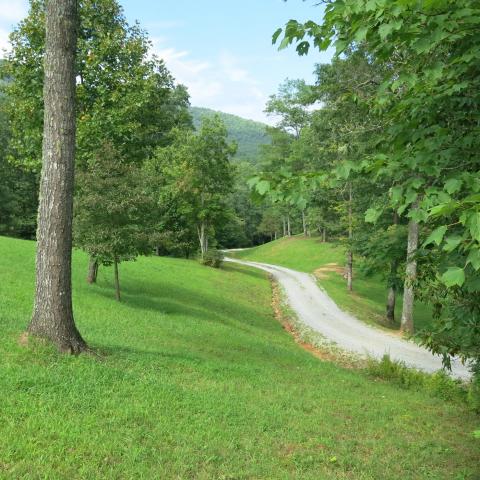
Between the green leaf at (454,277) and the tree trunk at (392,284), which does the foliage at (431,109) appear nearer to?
the green leaf at (454,277)

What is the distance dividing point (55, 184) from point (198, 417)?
418 centimetres

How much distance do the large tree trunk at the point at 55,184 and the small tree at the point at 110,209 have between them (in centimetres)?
738

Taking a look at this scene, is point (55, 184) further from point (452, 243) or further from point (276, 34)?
point (452, 243)

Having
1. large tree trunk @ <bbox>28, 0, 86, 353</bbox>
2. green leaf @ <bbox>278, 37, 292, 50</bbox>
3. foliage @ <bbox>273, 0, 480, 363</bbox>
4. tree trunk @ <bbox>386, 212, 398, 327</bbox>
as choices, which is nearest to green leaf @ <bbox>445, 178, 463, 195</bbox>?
foliage @ <bbox>273, 0, 480, 363</bbox>

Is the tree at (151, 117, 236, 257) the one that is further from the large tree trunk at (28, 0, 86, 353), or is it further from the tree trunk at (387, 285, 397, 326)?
the large tree trunk at (28, 0, 86, 353)

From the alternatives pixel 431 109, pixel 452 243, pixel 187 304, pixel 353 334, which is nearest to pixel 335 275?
pixel 353 334

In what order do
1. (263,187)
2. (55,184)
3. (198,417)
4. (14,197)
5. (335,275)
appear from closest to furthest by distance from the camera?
(263,187)
(198,417)
(55,184)
(335,275)
(14,197)

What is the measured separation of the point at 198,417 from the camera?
6008 mm

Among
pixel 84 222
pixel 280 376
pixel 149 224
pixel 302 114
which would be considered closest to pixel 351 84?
pixel 149 224

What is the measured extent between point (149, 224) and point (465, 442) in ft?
38.6

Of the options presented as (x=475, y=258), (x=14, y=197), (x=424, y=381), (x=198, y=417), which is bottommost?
(x=424, y=381)

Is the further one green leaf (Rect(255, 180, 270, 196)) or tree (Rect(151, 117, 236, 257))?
tree (Rect(151, 117, 236, 257))

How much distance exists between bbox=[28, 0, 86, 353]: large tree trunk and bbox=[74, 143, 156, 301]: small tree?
7376 millimetres

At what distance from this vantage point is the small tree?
14.6 metres
